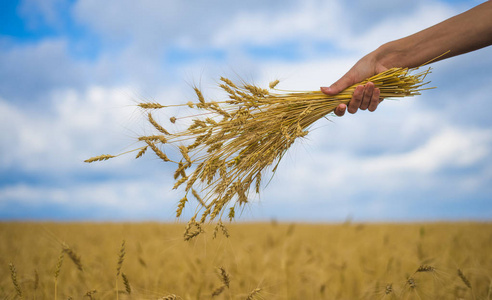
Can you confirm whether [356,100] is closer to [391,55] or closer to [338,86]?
[338,86]

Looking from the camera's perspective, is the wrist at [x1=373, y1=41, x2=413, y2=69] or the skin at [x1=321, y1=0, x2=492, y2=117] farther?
the wrist at [x1=373, y1=41, x2=413, y2=69]

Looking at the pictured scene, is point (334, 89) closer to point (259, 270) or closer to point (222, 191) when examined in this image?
point (222, 191)

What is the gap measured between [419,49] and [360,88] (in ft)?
2.16

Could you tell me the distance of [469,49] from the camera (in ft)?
7.66

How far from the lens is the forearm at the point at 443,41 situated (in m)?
2.22

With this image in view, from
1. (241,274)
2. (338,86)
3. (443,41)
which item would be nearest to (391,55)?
(443,41)

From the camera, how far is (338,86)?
7.52 ft

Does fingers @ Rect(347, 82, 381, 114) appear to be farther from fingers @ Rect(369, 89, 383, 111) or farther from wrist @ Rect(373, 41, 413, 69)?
wrist @ Rect(373, 41, 413, 69)

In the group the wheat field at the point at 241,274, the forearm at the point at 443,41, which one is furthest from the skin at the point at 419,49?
the wheat field at the point at 241,274

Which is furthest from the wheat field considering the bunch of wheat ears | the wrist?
the wrist

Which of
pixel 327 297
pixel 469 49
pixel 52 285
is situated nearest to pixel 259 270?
pixel 327 297

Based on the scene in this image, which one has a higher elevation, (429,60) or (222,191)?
(429,60)

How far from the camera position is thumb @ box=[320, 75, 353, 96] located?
2186 millimetres

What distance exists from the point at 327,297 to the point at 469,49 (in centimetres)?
230
